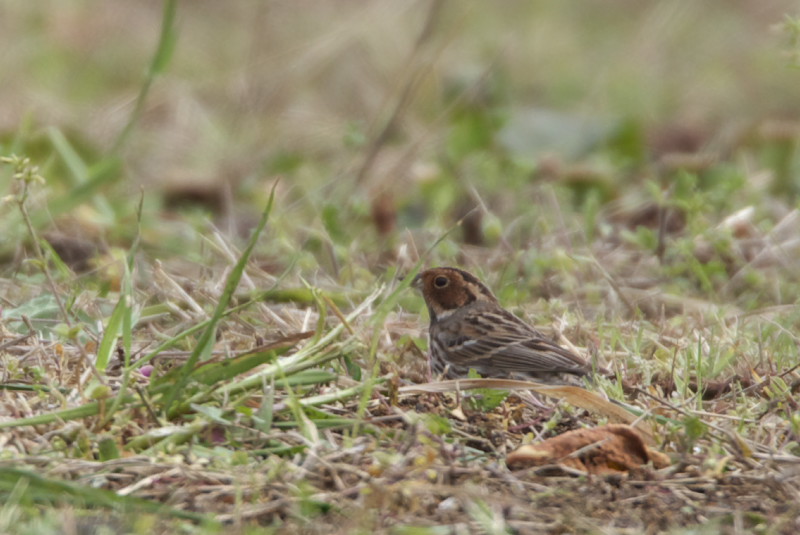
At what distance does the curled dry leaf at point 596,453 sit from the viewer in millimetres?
A: 3539

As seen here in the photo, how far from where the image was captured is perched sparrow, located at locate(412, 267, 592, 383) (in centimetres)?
A: 468

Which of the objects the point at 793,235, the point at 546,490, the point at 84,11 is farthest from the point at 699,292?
the point at 84,11

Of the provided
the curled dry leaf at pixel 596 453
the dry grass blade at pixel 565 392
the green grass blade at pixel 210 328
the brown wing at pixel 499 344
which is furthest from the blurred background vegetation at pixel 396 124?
the green grass blade at pixel 210 328

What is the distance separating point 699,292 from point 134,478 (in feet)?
11.5

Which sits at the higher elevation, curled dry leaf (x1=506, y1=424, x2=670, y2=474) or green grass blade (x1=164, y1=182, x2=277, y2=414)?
green grass blade (x1=164, y1=182, x2=277, y2=414)

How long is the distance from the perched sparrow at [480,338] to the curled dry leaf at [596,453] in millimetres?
866

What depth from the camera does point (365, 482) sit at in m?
3.30

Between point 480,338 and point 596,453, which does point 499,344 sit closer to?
point 480,338

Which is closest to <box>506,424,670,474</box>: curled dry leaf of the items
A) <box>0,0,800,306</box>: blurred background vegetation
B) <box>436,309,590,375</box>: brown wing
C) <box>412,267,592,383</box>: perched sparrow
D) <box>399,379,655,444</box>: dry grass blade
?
<box>399,379,655,444</box>: dry grass blade

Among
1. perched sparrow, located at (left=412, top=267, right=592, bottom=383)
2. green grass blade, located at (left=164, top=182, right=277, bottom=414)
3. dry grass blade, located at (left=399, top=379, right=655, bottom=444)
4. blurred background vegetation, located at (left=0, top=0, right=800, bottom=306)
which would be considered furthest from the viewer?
blurred background vegetation, located at (left=0, top=0, right=800, bottom=306)

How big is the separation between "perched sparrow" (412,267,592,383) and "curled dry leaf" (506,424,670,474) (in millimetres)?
866

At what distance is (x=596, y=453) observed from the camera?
3.57 metres

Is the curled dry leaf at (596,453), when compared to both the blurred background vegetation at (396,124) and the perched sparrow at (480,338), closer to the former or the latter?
the perched sparrow at (480,338)

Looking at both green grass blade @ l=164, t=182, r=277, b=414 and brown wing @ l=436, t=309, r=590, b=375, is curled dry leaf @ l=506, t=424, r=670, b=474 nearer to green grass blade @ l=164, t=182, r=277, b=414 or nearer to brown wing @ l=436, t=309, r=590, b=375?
green grass blade @ l=164, t=182, r=277, b=414
